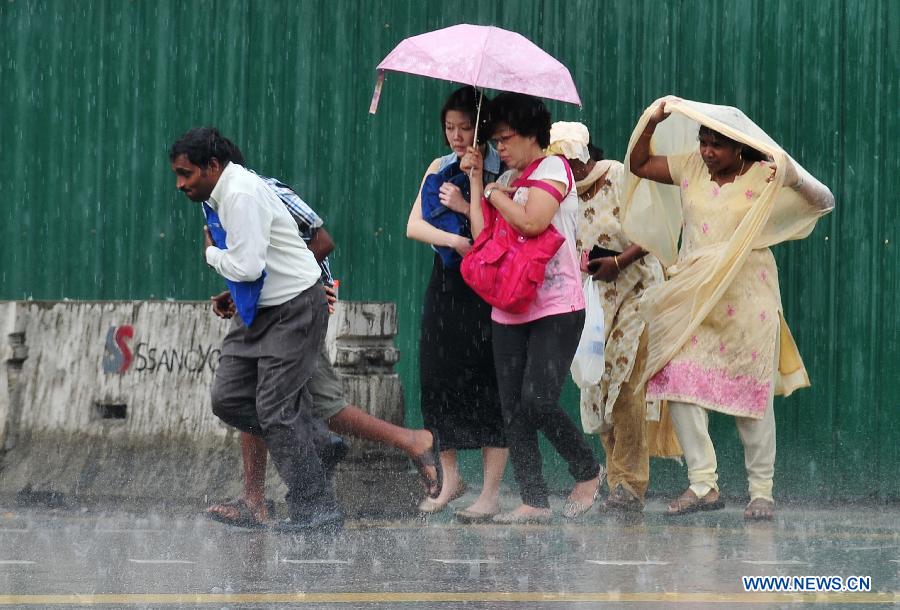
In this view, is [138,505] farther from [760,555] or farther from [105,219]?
[760,555]

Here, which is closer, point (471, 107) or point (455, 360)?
point (471, 107)

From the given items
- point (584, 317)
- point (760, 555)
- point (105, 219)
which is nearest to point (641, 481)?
point (584, 317)

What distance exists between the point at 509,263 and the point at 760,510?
1.68 meters

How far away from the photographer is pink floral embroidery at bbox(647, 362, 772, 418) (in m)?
8.01

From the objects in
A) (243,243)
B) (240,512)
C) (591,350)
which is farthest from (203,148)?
(591,350)

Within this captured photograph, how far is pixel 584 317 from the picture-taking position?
25.4 ft

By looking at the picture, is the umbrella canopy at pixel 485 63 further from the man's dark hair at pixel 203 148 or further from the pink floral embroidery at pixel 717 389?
the pink floral embroidery at pixel 717 389

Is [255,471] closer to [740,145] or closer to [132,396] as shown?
[132,396]

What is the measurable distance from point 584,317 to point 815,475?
2185 mm

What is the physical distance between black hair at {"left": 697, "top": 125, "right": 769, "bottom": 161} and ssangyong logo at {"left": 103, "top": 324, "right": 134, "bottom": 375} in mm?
3077

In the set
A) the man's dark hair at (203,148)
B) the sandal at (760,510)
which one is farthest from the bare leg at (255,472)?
the sandal at (760,510)

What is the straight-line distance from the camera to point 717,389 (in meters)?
8.01

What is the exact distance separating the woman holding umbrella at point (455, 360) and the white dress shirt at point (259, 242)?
0.74m

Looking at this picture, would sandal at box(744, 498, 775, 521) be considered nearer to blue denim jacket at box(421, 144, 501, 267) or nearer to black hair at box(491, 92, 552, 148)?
blue denim jacket at box(421, 144, 501, 267)
